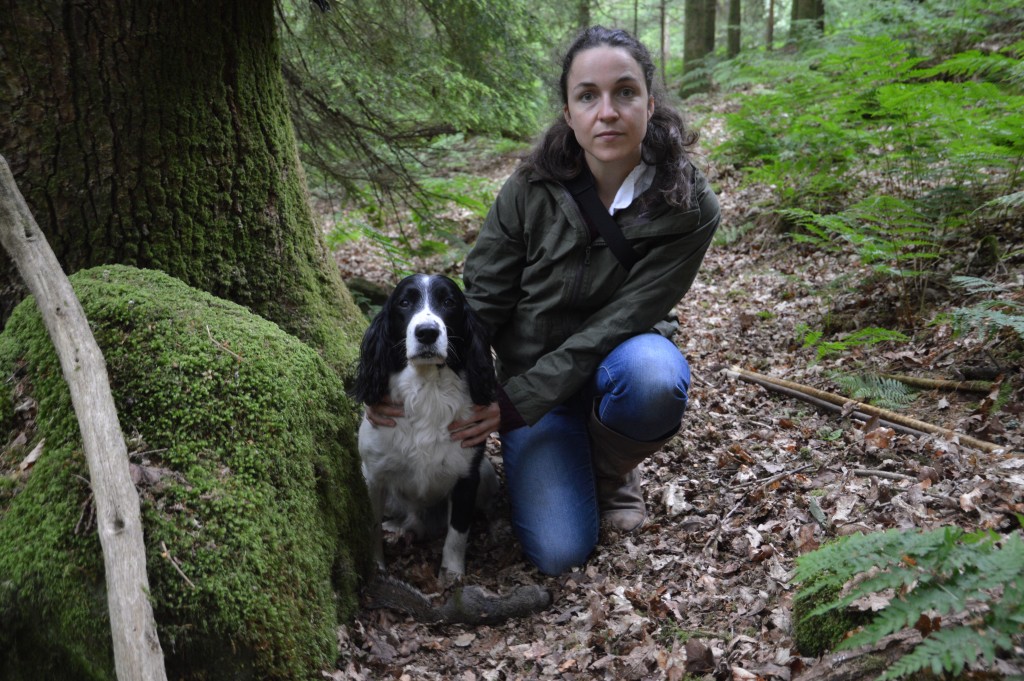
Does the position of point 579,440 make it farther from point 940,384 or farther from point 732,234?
point 732,234

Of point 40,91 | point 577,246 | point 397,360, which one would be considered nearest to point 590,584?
point 397,360

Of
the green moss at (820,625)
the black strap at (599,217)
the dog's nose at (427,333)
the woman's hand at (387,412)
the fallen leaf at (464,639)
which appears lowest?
the fallen leaf at (464,639)

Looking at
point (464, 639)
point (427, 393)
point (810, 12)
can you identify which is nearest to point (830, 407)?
point (427, 393)

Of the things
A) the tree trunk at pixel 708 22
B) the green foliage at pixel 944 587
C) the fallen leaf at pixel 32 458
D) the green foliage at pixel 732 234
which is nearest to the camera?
the green foliage at pixel 944 587

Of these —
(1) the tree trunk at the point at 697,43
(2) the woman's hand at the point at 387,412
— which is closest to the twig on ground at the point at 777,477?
(2) the woman's hand at the point at 387,412

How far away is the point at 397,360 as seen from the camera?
3607mm

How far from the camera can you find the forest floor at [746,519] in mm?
2881

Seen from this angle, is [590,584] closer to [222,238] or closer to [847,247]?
[222,238]

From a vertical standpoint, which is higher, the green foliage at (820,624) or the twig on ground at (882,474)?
the green foliage at (820,624)

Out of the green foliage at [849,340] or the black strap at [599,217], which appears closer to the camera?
the black strap at [599,217]

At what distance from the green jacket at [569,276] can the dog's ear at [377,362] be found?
0.65m

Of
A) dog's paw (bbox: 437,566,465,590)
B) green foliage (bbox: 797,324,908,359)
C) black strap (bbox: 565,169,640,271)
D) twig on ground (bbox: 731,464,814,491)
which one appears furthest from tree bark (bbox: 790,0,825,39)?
dog's paw (bbox: 437,566,465,590)

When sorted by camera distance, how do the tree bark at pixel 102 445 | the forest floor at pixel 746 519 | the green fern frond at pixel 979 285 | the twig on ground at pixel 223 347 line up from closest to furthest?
the tree bark at pixel 102 445
the forest floor at pixel 746 519
the twig on ground at pixel 223 347
the green fern frond at pixel 979 285

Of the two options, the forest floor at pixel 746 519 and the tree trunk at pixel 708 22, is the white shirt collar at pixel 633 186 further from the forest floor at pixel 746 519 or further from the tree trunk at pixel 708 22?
the tree trunk at pixel 708 22
